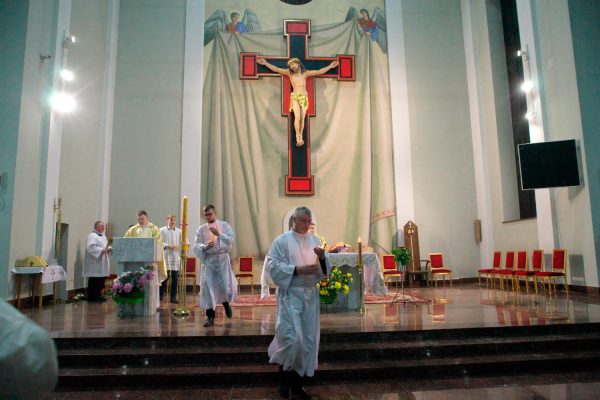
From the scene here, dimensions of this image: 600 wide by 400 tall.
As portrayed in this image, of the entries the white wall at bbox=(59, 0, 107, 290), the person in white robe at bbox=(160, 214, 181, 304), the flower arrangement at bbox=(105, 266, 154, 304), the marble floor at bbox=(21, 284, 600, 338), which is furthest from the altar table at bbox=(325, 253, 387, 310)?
the white wall at bbox=(59, 0, 107, 290)

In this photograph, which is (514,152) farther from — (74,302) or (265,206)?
(74,302)

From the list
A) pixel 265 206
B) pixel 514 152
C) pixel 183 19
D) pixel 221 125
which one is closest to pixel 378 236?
pixel 265 206

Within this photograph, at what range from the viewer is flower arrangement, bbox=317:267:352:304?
6.79 m

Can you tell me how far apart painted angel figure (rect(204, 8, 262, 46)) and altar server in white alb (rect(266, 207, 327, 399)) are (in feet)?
31.5

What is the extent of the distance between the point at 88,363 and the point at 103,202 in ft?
23.5

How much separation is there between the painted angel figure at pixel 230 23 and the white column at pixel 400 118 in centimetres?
366

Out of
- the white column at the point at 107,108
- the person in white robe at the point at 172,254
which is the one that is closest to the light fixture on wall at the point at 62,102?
the white column at the point at 107,108

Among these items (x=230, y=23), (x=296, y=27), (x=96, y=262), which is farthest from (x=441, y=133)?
(x=96, y=262)

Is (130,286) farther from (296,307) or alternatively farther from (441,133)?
(441,133)

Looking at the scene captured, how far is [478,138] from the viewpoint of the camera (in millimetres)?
12102

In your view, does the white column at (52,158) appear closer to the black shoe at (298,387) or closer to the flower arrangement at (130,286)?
the flower arrangement at (130,286)

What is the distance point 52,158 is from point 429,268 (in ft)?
29.1

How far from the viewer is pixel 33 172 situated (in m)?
7.99

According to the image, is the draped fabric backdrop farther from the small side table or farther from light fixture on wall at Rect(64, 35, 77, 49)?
the small side table
